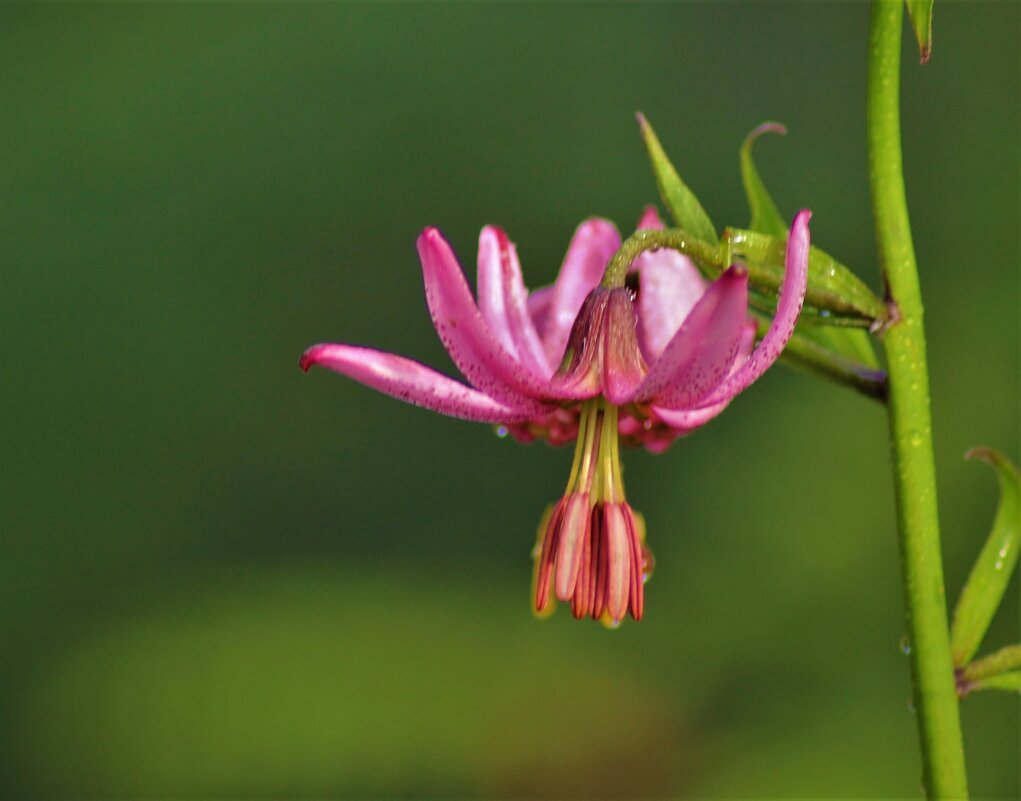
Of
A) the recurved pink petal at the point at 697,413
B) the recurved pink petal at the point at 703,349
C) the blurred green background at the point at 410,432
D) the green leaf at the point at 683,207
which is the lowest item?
the recurved pink petal at the point at 703,349

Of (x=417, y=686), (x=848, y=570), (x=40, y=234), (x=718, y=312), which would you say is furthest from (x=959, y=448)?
(x=40, y=234)

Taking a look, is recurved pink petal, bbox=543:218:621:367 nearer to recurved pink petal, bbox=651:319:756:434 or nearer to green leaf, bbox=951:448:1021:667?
recurved pink petal, bbox=651:319:756:434

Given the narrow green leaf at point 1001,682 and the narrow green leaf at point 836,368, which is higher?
the narrow green leaf at point 836,368

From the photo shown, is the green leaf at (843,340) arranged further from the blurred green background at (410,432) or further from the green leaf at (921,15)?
the blurred green background at (410,432)

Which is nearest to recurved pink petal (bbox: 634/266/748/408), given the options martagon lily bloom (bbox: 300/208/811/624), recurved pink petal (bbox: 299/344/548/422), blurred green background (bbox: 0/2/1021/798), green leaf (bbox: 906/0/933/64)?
martagon lily bloom (bbox: 300/208/811/624)

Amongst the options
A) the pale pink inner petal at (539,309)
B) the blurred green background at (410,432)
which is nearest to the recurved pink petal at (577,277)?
the pale pink inner petal at (539,309)

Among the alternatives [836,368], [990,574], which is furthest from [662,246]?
[990,574]

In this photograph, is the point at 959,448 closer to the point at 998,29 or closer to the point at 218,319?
the point at 998,29

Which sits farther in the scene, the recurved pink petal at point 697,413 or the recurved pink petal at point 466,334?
the recurved pink petal at point 697,413
